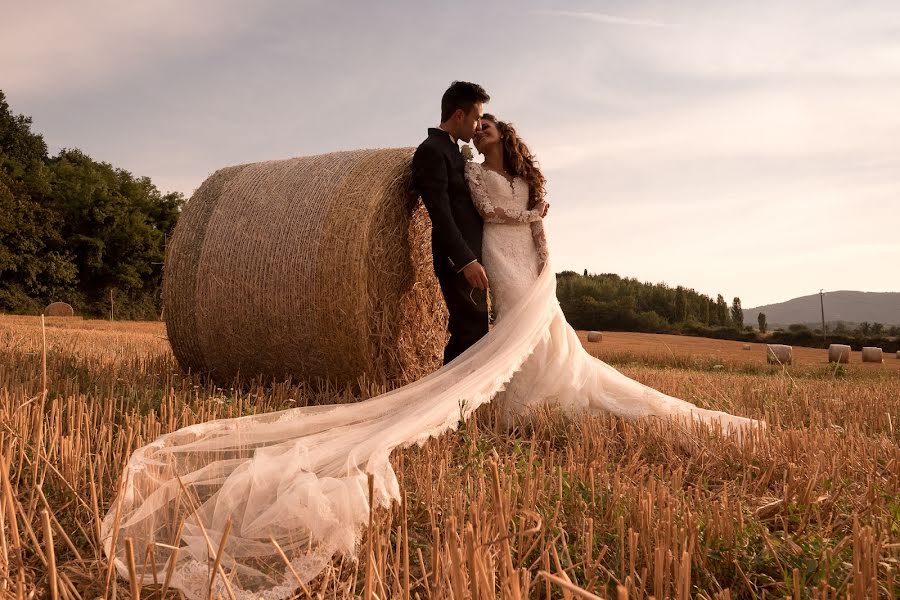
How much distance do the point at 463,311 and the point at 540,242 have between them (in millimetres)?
791

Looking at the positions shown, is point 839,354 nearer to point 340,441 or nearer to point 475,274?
point 475,274

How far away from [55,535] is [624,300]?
117 feet

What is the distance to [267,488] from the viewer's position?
250 cm

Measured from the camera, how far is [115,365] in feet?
19.7

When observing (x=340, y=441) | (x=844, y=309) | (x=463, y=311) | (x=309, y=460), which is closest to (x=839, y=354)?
(x=463, y=311)

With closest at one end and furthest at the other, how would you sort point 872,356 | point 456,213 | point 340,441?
point 340,441 → point 456,213 → point 872,356

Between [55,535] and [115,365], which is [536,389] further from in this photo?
[115,365]

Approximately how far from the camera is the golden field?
5.40 ft

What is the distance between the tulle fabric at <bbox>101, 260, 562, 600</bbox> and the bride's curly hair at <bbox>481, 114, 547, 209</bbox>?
178 centimetres

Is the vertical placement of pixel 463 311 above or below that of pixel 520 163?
below

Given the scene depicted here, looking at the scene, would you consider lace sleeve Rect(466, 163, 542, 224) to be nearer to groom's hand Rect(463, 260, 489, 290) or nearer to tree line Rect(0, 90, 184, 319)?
groom's hand Rect(463, 260, 489, 290)

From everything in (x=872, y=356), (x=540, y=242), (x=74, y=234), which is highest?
(x=74, y=234)

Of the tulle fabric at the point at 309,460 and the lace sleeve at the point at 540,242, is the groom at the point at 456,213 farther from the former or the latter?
the lace sleeve at the point at 540,242

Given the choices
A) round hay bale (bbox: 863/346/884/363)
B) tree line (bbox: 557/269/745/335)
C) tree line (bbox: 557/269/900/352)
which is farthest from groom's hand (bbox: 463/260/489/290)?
tree line (bbox: 557/269/745/335)
